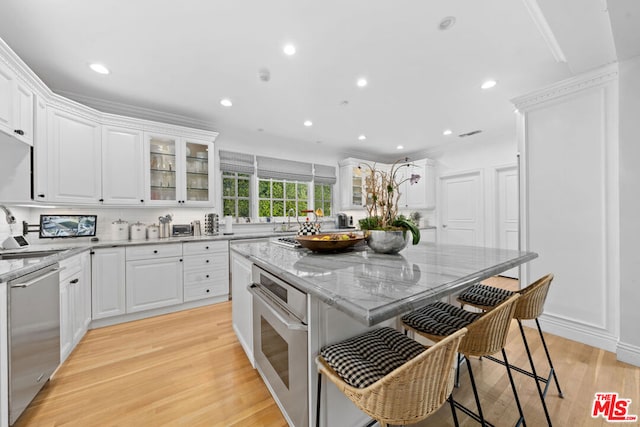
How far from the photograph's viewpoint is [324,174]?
519cm

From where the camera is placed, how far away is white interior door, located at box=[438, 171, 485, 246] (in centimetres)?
479

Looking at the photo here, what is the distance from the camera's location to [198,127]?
3.75 metres

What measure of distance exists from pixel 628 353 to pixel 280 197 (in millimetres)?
4546

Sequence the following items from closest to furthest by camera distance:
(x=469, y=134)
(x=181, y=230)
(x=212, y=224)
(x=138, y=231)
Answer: (x=138, y=231) < (x=181, y=230) < (x=212, y=224) < (x=469, y=134)

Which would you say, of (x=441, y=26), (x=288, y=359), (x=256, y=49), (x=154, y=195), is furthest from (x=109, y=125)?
(x=441, y=26)

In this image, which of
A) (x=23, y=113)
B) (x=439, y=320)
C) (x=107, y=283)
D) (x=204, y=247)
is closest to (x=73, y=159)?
(x=23, y=113)

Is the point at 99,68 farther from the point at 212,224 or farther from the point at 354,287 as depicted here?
the point at 354,287

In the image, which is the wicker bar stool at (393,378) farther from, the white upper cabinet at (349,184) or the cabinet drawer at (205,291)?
the white upper cabinet at (349,184)

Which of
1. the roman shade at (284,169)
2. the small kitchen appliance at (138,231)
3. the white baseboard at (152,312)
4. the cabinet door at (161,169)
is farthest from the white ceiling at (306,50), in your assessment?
the white baseboard at (152,312)

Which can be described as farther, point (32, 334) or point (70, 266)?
point (70, 266)

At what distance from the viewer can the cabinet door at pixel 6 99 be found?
179 cm

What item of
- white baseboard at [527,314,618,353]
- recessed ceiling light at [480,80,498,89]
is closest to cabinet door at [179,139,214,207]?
recessed ceiling light at [480,80,498,89]

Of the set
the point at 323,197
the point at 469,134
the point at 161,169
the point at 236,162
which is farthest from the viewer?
the point at 323,197

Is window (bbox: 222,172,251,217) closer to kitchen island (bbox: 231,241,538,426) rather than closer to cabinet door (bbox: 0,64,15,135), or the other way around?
cabinet door (bbox: 0,64,15,135)
